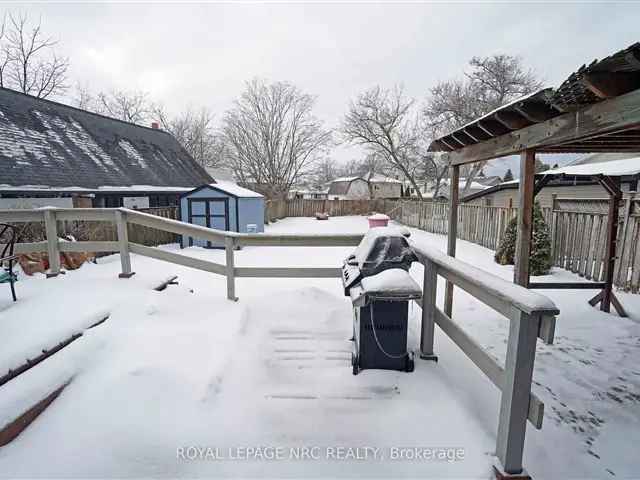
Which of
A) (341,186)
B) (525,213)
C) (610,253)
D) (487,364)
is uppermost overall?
(341,186)

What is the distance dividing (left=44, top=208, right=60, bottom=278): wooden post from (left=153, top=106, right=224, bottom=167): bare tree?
1178 inches

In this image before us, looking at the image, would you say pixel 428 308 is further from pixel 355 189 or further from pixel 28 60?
pixel 355 189

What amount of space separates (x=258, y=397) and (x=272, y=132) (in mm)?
27482

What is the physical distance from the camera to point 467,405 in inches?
88.9

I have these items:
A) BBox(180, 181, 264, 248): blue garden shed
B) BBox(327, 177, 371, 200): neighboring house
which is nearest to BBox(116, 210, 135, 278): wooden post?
BBox(180, 181, 264, 248): blue garden shed

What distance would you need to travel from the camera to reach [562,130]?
2654 mm

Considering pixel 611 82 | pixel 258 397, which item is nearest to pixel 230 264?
pixel 258 397

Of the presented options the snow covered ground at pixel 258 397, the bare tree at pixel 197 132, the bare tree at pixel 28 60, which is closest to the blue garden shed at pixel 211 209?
the snow covered ground at pixel 258 397

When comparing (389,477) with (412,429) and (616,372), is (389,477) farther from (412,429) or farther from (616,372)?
(616,372)

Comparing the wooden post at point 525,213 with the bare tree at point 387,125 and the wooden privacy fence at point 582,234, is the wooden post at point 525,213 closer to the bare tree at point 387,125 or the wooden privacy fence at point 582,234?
the wooden privacy fence at point 582,234

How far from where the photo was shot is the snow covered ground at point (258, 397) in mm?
1798

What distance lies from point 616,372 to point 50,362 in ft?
16.4

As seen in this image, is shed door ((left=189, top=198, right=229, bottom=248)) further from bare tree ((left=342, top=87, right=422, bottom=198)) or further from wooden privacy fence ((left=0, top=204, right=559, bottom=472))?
bare tree ((left=342, top=87, right=422, bottom=198))

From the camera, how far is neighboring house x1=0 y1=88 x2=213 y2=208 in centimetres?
918
